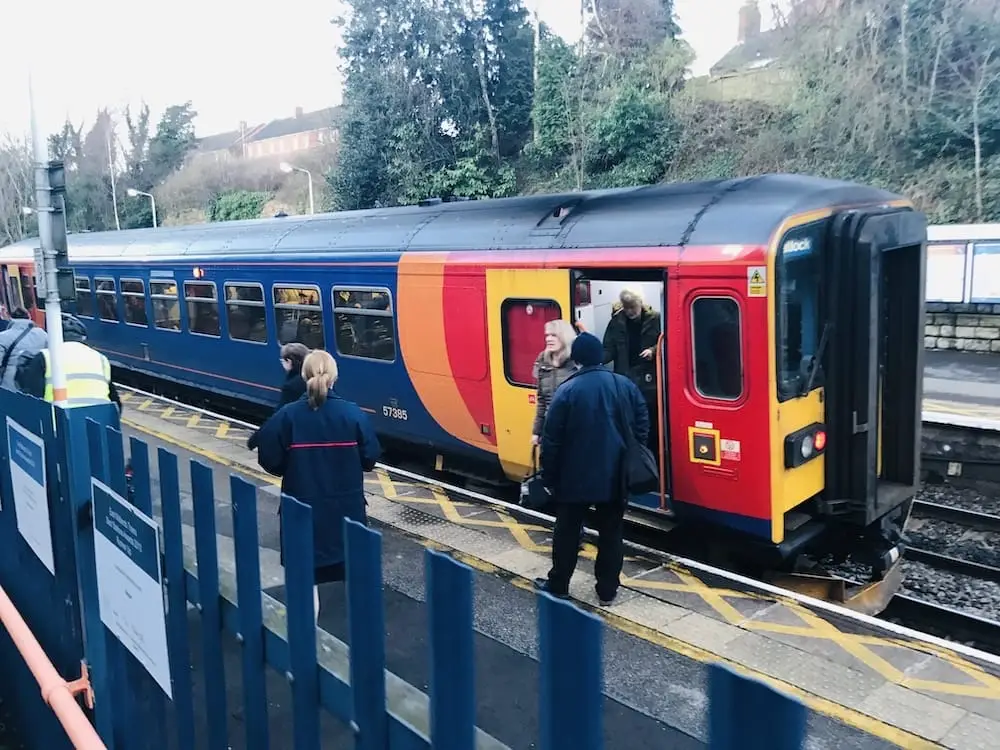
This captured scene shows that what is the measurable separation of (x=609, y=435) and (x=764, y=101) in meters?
21.5

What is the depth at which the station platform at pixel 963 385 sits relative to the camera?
11641 mm

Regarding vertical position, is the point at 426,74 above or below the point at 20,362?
above

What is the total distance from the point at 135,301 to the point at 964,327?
15.8 m

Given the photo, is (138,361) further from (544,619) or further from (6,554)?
(544,619)

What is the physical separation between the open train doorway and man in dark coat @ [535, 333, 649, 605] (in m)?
1.04

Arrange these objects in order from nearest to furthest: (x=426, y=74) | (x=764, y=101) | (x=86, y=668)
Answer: (x=86, y=668) < (x=764, y=101) < (x=426, y=74)

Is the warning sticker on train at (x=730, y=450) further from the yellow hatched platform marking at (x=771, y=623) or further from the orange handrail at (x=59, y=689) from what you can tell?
the orange handrail at (x=59, y=689)

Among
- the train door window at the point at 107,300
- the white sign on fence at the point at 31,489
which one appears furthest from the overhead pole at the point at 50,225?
the train door window at the point at 107,300

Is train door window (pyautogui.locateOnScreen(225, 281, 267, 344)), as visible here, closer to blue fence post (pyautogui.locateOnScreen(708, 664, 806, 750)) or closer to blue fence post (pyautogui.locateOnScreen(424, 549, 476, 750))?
blue fence post (pyautogui.locateOnScreen(424, 549, 476, 750))

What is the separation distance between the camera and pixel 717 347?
6.00 m

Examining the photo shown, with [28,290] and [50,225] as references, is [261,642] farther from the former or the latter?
[28,290]

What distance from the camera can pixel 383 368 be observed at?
29.3 feet

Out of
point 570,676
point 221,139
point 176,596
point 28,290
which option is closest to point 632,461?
point 176,596

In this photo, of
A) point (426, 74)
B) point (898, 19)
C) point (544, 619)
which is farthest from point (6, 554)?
point (426, 74)
